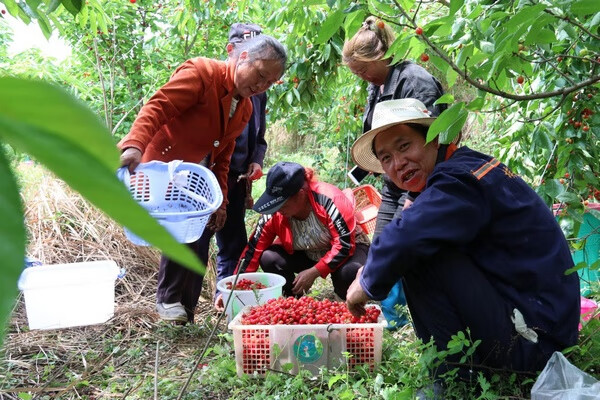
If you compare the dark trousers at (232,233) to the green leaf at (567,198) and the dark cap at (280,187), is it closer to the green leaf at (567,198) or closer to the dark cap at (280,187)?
the dark cap at (280,187)

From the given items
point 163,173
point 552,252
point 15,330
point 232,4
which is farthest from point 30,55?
point 552,252

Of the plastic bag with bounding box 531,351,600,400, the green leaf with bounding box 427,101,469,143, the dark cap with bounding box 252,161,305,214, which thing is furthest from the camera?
the dark cap with bounding box 252,161,305,214

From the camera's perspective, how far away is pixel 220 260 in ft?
10.4

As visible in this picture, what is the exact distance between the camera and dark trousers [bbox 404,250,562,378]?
160 centimetres

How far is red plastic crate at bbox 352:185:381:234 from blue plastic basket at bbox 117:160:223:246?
1389 mm

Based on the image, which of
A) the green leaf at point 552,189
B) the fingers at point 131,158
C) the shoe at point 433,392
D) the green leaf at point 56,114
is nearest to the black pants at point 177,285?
the fingers at point 131,158

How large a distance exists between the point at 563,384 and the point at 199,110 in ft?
5.69

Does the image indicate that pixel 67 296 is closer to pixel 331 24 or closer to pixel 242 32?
pixel 242 32

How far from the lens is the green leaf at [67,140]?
0.12 m

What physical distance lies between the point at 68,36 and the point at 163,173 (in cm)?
410

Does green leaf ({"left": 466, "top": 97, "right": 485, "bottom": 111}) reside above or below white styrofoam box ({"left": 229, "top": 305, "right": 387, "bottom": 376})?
above

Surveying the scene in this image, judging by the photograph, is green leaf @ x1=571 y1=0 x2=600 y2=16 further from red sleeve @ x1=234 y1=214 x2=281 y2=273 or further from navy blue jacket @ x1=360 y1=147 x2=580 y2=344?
red sleeve @ x1=234 y1=214 x2=281 y2=273

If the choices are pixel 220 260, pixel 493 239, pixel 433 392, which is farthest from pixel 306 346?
pixel 220 260

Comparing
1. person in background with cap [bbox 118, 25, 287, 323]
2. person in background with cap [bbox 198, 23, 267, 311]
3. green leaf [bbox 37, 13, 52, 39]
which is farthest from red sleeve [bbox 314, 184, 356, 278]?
green leaf [bbox 37, 13, 52, 39]
